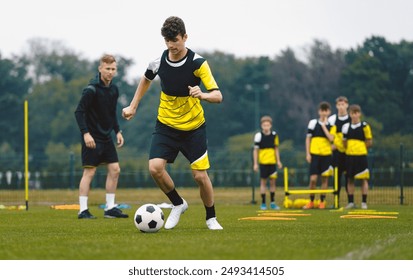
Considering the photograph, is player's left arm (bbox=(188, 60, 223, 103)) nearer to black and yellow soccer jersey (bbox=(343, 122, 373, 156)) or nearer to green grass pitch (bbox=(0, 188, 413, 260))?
green grass pitch (bbox=(0, 188, 413, 260))

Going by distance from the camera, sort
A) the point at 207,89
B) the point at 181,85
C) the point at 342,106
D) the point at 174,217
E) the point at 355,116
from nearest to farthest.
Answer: the point at 207,89 → the point at 181,85 → the point at 174,217 → the point at 355,116 → the point at 342,106

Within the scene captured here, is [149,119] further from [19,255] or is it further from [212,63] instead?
[19,255]

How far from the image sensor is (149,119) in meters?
77.6

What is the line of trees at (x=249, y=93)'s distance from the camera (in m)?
64.8

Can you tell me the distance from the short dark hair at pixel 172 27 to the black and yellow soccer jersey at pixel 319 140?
9163mm

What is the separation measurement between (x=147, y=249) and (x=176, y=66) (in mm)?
2930

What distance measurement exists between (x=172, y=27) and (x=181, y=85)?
68cm

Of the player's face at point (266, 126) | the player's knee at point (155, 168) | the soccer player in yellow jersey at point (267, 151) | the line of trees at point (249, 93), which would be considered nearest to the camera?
the player's knee at point (155, 168)

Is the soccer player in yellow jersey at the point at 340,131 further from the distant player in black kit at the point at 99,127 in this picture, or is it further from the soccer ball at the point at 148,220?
the soccer ball at the point at 148,220

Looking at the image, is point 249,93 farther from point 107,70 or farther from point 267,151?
point 107,70

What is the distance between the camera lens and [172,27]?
30.0 feet

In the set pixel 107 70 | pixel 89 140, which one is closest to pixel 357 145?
pixel 107 70

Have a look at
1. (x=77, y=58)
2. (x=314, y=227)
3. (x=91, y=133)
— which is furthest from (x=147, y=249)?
(x=77, y=58)

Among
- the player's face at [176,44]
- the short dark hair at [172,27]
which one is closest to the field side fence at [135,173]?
the player's face at [176,44]
